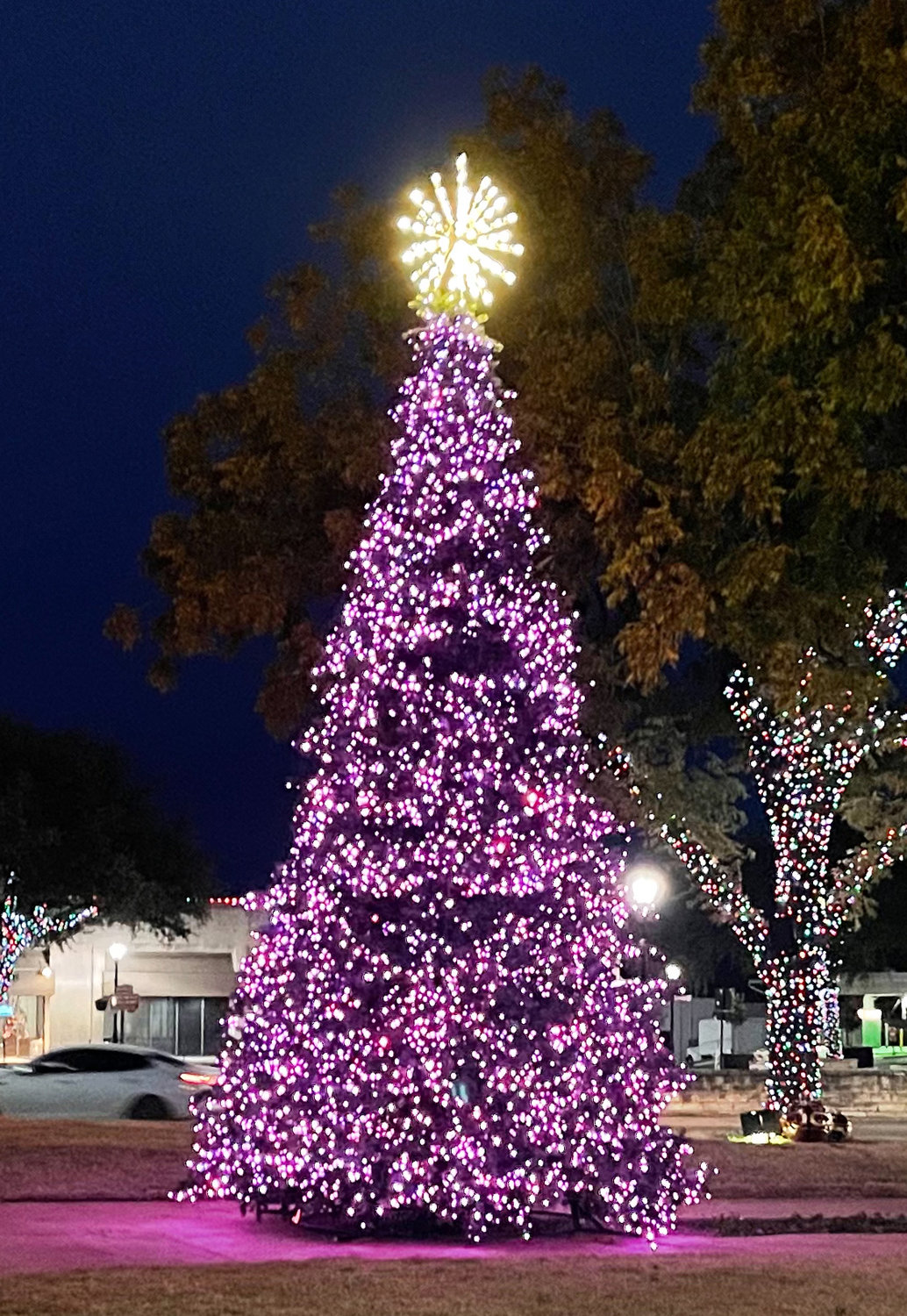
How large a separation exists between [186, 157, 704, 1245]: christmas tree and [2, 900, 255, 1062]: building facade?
1502 inches

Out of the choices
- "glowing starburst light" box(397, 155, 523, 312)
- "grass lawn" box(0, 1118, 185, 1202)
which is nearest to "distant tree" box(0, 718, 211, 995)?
"grass lawn" box(0, 1118, 185, 1202)

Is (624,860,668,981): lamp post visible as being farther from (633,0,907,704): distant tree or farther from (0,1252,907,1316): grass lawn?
(0,1252,907,1316): grass lawn

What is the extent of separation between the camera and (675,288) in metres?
17.7

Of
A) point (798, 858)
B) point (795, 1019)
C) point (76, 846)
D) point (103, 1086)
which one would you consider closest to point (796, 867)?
point (798, 858)

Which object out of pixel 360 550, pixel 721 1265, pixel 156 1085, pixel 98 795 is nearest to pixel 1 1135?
pixel 156 1085

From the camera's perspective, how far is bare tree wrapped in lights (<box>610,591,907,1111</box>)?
2086 cm

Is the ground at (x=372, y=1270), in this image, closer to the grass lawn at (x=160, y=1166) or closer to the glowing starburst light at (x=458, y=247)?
the grass lawn at (x=160, y=1166)

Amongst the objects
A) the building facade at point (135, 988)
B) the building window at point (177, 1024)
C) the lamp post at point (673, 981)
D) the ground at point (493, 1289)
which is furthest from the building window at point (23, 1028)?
the ground at point (493, 1289)

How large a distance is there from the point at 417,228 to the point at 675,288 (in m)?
4.46

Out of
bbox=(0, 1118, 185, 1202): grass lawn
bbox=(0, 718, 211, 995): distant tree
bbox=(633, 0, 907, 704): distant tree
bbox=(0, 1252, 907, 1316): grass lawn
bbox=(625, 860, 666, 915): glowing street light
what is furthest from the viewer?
bbox=(0, 718, 211, 995): distant tree

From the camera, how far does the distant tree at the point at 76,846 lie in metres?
37.3

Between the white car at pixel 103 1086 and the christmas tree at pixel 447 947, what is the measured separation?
1433 cm

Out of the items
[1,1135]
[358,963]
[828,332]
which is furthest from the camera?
[1,1135]

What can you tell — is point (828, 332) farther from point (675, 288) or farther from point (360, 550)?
point (360, 550)
